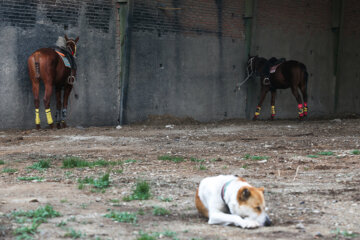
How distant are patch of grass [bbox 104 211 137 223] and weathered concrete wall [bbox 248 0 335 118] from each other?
14524 mm

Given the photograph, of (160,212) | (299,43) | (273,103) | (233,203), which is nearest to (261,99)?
(273,103)

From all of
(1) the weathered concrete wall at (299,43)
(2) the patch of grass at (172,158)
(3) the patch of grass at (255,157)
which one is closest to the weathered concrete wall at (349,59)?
(1) the weathered concrete wall at (299,43)

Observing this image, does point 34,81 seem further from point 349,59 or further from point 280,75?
point 349,59

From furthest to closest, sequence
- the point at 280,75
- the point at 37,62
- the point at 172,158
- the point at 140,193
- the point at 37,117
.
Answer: the point at 280,75
the point at 37,117
the point at 37,62
the point at 172,158
the point at 140,193

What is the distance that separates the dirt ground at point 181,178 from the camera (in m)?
4.14

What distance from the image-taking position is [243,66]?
18.5 m

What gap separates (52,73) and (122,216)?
31.3 feet

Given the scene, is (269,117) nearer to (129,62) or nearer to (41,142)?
(129,62)

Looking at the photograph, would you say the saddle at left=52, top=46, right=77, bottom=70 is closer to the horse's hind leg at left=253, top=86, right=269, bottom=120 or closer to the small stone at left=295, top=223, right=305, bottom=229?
the horse's hind leg at left=253, top=86, right=269, bottom=120

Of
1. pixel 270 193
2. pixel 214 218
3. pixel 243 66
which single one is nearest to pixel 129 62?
pixel 243 66

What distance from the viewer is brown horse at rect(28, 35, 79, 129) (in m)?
13.2

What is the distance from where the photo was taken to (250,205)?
4.06 metres

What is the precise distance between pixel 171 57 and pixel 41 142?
667 centimetres

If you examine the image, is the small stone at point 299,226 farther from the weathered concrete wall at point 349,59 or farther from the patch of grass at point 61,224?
the weathered concrete wall at point 349,59
